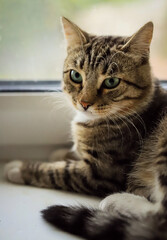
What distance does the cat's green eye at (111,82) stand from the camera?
124cm

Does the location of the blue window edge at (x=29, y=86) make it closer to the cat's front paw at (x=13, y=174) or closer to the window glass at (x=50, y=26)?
the window glass at (x=50, y=26)

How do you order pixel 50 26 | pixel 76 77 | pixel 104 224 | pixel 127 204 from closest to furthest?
pixel 104 224
pixel 127 204
pixel 76 77
pixel 50 26

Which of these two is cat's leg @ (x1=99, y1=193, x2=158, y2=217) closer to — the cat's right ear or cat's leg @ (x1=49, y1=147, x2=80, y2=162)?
cat's leg @ (x1=49, y1=147, x2=80, y2=162)

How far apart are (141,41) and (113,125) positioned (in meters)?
0.33

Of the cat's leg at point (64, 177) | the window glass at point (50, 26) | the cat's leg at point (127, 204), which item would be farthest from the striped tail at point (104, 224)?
the window glass at point (50, 26)

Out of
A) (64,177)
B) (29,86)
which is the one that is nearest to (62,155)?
(64,177)

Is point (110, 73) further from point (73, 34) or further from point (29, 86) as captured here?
point (29, 86)

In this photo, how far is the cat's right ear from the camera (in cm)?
130

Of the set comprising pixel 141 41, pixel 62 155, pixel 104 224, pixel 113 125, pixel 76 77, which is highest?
pixel 141 41

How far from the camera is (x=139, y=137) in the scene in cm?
128

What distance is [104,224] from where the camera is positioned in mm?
922

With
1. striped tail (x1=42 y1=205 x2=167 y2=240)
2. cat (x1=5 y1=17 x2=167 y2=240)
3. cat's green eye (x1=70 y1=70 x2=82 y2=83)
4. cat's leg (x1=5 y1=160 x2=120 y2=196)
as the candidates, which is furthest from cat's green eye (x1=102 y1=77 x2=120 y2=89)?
striped tail (x1=42 y1=205 x2=167 y2=240)

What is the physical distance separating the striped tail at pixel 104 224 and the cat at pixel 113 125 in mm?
146

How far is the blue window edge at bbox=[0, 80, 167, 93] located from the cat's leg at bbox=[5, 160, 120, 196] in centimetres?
33
